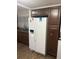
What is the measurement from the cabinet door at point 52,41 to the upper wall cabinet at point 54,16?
0.34 metres

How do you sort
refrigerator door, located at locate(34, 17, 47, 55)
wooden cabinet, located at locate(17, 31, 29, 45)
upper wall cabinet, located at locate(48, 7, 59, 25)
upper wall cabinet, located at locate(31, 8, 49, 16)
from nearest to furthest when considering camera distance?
upper wall cabinet, located at locate(48, 7, 59, 25), refrigerator door, located at locate(34, 17, 47, 55), upper wall cabinet, located at locate(31, 8, 49, 16), wooden cabinet, located at locate(17, 31, 29, 45)

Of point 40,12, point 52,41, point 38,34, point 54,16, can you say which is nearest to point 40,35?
point 38,34

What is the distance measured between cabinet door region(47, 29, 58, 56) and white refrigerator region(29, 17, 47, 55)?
0.24m

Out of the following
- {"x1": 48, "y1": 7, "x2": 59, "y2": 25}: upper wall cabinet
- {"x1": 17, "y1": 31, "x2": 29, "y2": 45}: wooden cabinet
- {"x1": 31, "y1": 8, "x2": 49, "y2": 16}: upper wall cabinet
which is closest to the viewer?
{"x1": 48, "y1": 7, "x2": 59, "y2": 25}: upper wall cabinet

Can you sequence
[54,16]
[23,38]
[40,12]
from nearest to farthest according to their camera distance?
[54,16] → [40,12] → [23,38]

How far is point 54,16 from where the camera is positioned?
115 inches

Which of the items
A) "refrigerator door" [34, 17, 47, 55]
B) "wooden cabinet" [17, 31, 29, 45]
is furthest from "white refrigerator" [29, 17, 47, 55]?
"wooden cabinet" [17, 31, 29, 45]

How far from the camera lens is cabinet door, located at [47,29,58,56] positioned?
9.53ft

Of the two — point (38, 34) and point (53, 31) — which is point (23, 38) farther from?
point (53, 31)

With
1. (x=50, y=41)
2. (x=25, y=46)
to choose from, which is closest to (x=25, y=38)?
(x=25, y=46)

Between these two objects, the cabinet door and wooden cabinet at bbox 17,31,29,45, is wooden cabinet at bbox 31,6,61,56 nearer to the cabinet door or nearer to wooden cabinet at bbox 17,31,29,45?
the cabinet door

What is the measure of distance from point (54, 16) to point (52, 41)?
1052 mm
